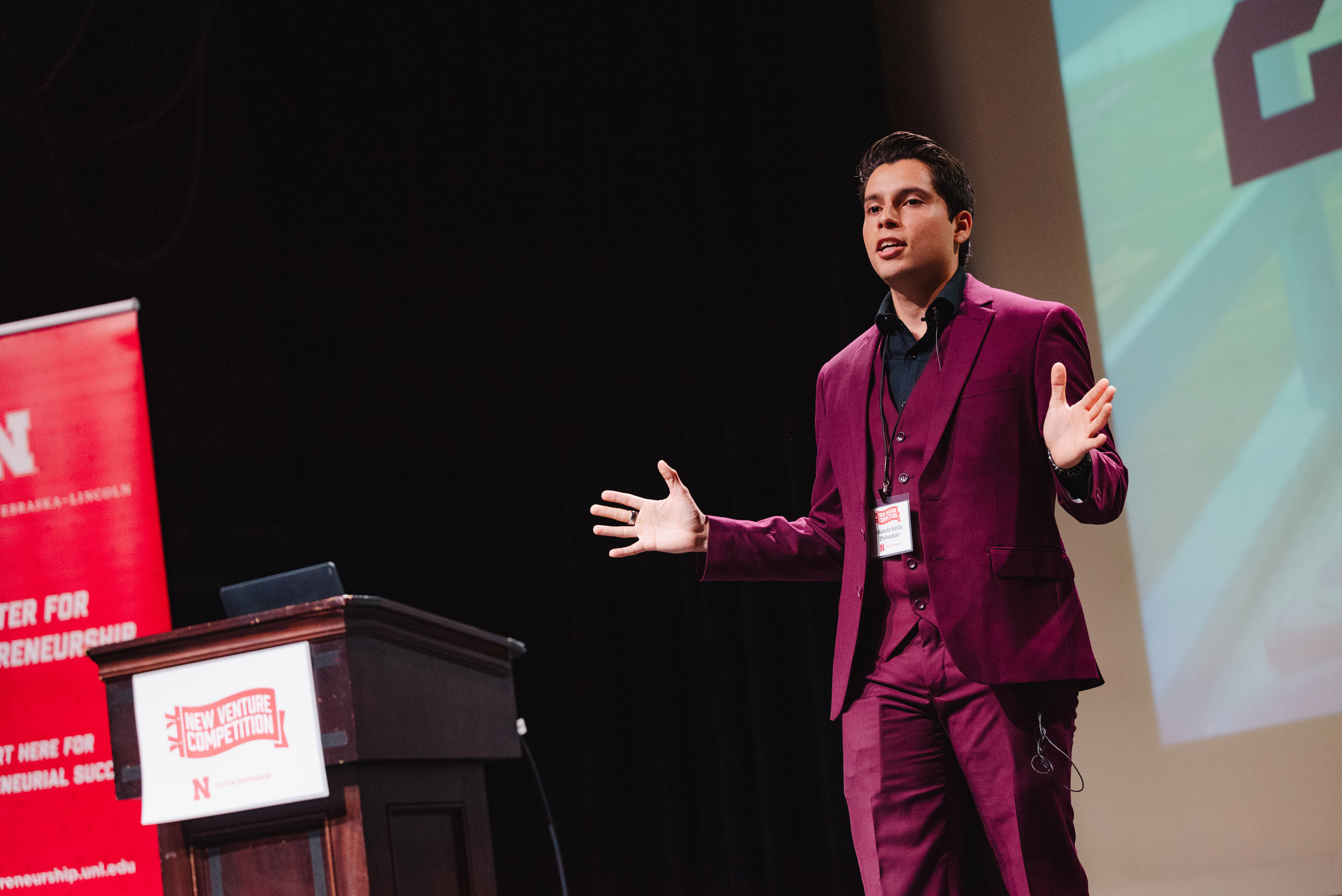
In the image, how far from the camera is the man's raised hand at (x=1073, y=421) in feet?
5.05

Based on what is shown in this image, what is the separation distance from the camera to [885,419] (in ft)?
5.99

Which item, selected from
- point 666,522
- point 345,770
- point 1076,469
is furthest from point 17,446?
point 1076,469

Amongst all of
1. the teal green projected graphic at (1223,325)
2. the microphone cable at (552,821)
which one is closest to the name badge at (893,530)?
the microphone cable at (552,821)

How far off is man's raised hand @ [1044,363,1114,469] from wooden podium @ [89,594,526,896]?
3.92 ft

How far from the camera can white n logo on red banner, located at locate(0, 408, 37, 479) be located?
3934mm

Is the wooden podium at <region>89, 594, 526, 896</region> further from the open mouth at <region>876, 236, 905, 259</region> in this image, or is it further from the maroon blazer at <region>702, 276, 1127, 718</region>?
the open mouth at <region>876, 236, 905, 259</region>

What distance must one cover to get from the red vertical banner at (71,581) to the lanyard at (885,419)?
2.72m

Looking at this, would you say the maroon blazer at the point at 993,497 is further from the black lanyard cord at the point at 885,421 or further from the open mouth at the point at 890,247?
the open mouth at the point at 890,247

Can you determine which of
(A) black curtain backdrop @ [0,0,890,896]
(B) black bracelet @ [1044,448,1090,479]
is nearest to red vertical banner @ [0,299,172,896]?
(A) black curtain backdrop @ [0,0,890,896]

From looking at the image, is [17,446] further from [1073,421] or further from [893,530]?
[1073,421]

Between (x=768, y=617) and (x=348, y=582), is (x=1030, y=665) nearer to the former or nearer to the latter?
(x=768, y=617)

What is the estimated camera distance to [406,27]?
4.34 metres

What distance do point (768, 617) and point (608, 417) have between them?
876 mm

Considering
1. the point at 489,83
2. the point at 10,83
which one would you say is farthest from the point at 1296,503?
the point at 10,83
